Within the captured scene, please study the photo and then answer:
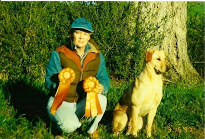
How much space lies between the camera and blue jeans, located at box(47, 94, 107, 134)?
11.5ft

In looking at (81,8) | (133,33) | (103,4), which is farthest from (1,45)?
(133,33)

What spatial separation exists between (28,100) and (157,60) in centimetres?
253

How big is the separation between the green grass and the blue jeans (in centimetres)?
19

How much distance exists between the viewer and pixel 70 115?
3.56 metres

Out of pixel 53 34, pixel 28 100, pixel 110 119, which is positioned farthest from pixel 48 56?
pixel 110 119

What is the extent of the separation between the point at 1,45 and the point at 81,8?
74.3 inches

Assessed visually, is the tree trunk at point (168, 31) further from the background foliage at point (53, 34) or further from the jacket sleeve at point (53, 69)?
the jacket sleeve at point (53, 69)

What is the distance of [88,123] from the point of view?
3889 millimetres

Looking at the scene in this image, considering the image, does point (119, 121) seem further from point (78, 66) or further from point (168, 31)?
point (168, 31)

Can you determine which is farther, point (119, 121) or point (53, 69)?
point (119, 121)

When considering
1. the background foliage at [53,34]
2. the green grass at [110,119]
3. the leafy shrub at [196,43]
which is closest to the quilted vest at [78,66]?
the green grass at [110,119]

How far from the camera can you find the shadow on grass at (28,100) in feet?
14.5

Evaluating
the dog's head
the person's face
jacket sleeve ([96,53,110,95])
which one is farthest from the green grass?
the person's face

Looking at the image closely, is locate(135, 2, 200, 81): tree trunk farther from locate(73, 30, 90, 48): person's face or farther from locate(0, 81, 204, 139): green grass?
locate(73, 30, 90, 48): person's face
